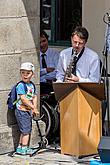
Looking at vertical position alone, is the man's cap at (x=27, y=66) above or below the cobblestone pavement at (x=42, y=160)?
above

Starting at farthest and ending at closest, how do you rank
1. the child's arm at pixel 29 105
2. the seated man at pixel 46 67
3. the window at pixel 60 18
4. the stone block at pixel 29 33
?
the window at pixel 60 18, the seated man at pixel 46 67, the stone block at pixel 29 33, the child's arm at pixel 29 105

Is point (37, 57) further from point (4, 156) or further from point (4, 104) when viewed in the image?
point (4, 156)

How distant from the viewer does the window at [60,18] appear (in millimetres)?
10016

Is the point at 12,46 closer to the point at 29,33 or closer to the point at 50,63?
the point at 29,33

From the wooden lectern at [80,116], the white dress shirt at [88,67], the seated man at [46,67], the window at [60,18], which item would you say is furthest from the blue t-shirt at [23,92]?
the window at [60,18]

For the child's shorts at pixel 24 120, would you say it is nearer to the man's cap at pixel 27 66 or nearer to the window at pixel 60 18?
the man's cap at pixel 27 66

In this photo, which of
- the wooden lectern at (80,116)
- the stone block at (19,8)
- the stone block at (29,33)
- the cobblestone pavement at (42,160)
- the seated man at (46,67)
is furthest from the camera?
the seated man at (46,67)

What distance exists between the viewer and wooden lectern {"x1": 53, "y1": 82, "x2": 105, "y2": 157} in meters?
7.43

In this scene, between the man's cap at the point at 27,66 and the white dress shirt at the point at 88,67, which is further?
the white dress shirt at the point at 88,67

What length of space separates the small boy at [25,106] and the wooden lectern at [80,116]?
1.19 feet

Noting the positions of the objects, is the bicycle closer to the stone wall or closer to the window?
the stone wall

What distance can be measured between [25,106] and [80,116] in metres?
0.76

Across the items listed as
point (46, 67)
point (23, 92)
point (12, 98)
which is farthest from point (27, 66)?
point (46, 67)

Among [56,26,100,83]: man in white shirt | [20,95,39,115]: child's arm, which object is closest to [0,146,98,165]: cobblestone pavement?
[20,95,39,115]: child's arm
